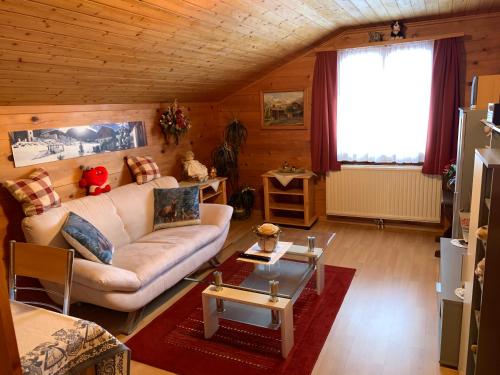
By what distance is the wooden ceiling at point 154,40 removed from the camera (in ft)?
7.04

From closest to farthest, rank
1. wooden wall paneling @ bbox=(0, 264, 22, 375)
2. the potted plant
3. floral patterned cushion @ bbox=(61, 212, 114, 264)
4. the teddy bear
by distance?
wooden wall paneling @ bbox=(0, 264, 22, 375)
floral patterned cushion @ bbox=(61, 212, 114, 264)
the teddy bear
the potted plant

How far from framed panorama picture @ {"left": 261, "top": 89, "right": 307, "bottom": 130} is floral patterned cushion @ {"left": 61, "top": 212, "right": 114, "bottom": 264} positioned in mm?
2804

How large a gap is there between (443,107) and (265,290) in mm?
2812

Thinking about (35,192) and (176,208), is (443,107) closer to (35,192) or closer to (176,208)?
(176,208)

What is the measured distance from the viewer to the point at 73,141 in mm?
3258

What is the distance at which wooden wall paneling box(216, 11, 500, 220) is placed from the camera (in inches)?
151

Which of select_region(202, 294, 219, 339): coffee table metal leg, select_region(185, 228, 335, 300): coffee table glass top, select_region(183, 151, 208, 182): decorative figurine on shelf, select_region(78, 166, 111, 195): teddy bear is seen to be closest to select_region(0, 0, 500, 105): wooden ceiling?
select_region(78, 166, 111, 195): teddy bear

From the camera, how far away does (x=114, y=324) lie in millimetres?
2783

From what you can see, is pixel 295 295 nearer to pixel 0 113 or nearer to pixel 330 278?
pixel 330 278

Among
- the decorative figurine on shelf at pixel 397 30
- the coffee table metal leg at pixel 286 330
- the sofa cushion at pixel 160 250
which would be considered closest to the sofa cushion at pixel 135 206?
the sofa cushion at pixel 160 250

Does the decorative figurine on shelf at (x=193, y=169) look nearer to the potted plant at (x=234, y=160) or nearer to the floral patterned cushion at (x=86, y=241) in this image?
the potted plant at (x=234, y=160)

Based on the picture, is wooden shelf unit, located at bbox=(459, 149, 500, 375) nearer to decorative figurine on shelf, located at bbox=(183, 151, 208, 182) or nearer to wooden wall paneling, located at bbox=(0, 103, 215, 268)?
wooden wall paneling, located at bbox=(0, 103, 215, 268)

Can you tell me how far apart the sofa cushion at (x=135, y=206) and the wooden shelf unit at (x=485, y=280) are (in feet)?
8.75

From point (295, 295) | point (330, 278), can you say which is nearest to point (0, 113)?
point (295, 295)
